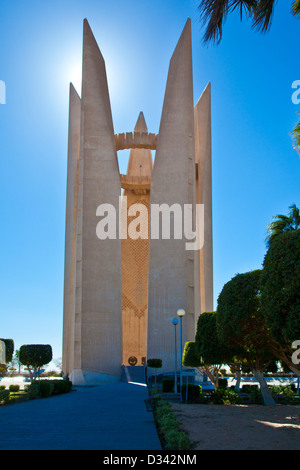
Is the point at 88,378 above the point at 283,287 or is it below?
below

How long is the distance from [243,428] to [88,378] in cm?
1879

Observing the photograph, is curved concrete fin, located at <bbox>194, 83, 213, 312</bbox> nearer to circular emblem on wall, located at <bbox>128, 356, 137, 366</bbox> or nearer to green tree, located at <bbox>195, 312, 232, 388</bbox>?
circular emblem on wall, located at <bbox>128, 356, 137, 366</bbox>

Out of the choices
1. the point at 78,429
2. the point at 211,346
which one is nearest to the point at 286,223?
the point at 211,346

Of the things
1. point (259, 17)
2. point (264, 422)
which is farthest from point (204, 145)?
point (259, 17)

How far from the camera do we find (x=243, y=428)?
8484mm

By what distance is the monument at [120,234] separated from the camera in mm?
26922

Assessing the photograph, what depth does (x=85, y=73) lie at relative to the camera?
99.5 feet

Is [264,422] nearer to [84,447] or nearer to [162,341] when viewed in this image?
[84,447]

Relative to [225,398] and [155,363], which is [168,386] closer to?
[225,398]

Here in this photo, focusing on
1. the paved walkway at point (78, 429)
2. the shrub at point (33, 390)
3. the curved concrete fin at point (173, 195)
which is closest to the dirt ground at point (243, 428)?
the paved walkway at point (78, 429)

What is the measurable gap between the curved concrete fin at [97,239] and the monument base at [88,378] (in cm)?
23

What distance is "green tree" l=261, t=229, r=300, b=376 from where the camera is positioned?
710cm

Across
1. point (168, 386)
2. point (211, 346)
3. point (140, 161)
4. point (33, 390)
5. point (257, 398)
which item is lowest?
point (168, 386)

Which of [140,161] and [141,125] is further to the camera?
[140,161]
